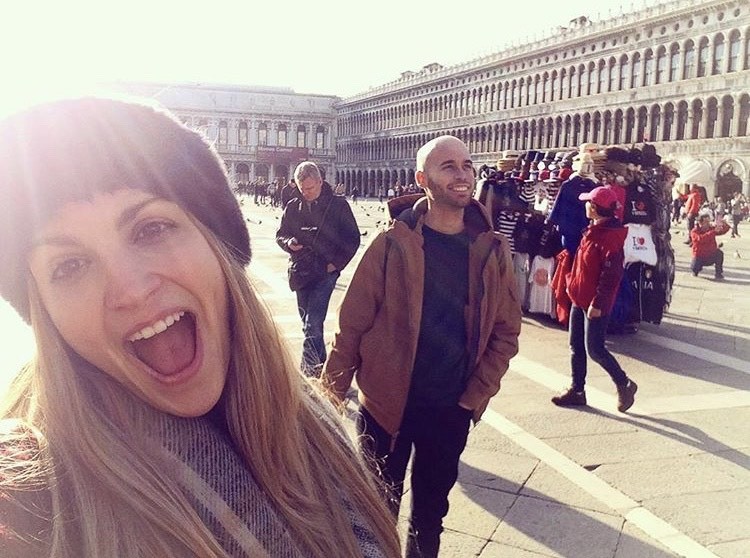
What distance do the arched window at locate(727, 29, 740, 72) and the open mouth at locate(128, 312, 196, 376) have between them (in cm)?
4192

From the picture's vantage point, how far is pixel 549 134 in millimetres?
50688

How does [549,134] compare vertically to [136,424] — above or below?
above

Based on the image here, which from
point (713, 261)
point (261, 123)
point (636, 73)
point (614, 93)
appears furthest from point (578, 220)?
point (261, 123)

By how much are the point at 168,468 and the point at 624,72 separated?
48.6 metres

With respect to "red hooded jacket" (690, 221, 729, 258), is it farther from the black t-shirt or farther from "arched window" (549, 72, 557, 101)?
"arched window" (549, 72, 557, 101)

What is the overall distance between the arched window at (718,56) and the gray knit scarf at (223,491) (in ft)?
142

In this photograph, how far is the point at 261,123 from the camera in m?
90.3

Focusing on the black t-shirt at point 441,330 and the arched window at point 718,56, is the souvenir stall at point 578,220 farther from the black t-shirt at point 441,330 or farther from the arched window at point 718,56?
the arched window at point 718,56

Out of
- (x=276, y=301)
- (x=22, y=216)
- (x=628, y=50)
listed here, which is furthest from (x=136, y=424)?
(x=628, y=50)

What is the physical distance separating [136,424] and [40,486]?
0.16m

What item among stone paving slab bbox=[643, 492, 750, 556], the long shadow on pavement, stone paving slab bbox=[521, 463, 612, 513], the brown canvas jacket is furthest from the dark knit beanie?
stone paving slab bbox=[643, 492, 750, 556]

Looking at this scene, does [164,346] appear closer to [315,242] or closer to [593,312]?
[593,312]

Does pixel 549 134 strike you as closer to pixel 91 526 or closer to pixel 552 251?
pixel 552 251

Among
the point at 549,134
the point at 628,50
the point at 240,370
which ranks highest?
the point at 628,50
